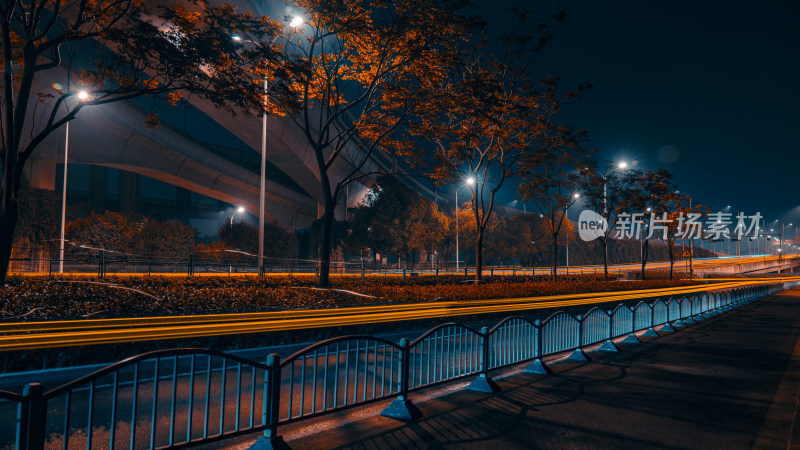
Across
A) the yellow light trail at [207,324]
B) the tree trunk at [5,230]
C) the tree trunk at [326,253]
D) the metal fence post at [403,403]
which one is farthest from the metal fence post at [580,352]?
the tree trunk at [5,230]

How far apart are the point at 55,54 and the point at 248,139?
106 ft

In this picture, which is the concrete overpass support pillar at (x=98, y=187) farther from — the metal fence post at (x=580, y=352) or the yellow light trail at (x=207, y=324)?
the metal fence post at (x=580, y=352)

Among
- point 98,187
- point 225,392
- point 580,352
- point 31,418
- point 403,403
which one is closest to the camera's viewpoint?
point 31,418

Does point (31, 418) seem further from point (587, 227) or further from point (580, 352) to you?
point (587, 227)

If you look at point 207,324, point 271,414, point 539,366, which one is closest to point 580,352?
point 539,366

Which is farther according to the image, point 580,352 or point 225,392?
point 580,352

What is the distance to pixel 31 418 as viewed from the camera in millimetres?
3598

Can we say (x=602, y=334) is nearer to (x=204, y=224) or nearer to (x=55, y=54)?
(x=55, y=54)

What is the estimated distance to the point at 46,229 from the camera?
36219 mm

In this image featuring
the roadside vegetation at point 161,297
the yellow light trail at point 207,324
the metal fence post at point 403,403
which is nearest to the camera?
the metal fence post at point 403,403

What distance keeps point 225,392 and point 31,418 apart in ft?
12.9

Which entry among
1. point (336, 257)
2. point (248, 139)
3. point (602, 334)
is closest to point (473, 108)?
point (602, 334)

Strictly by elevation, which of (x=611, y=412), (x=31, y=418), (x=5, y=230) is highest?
(x=5, y=230)

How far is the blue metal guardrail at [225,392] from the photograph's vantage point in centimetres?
440
